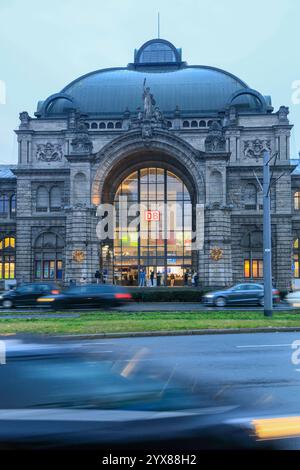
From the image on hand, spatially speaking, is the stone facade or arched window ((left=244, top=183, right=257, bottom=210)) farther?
arched window ((left=244, top=183, right=257, bottom=210))

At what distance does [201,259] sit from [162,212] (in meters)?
8.57

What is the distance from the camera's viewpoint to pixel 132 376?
5457 millimetres

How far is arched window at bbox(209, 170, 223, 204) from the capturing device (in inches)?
1970

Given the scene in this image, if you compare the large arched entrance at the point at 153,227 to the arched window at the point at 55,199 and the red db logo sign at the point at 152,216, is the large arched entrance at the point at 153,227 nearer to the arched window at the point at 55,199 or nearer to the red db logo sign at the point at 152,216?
the red db logo sign at the point at 152,216

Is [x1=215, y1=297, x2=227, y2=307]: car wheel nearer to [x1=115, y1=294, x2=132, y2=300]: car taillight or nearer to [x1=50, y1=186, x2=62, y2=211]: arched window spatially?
[x1=115, y1=294, x2=132, y2=300]: car taillight

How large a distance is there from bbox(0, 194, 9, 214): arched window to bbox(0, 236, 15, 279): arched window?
2887mm

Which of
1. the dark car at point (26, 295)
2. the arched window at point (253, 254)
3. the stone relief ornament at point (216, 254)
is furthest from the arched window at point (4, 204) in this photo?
the dark car at point (26, 295)

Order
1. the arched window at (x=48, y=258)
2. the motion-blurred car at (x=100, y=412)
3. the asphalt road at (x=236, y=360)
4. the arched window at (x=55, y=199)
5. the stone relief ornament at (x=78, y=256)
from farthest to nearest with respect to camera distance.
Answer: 1. the arched window at (x=55, y=199)
2. the arched window at (x=48, y=258)
3. the stone relief ornament at (x=78, y=256)
4. the asphalt road at (x=236, y=360)
5. the motion-blurred car at (x=100, y=412)

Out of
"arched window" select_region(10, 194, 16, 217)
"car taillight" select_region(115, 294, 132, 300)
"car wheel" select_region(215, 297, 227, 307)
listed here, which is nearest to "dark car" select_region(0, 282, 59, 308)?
"car taillight" select_region(115, 294, 132, 300)

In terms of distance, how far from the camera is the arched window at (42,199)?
2126 inches

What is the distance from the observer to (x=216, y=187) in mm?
50250

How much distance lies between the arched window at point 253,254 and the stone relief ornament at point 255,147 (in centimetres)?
745
